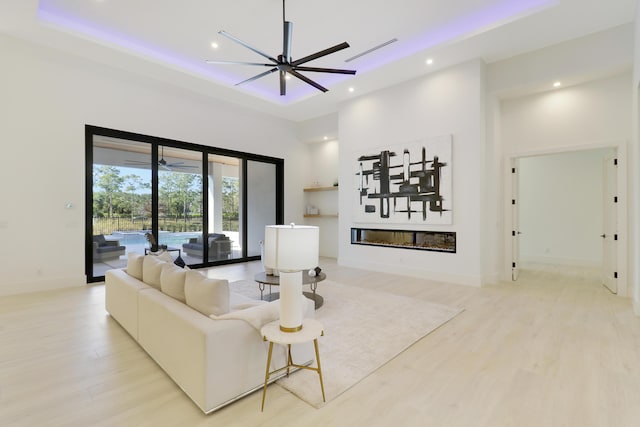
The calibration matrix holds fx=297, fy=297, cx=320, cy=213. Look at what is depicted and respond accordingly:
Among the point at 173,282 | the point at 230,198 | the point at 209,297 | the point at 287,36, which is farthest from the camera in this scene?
the point at 230,198

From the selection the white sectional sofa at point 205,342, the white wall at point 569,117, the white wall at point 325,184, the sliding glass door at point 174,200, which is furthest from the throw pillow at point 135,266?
the white wall at point 569,117

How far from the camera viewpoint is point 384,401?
1988 millimetres

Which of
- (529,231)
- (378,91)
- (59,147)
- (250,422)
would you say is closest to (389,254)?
(378,91)

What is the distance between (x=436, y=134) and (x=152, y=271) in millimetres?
5015

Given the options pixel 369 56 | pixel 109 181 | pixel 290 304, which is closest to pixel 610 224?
pixel 369 56

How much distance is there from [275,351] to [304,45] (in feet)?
15.3

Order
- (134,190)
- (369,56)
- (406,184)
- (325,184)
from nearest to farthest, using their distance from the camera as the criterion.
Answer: (369,56) < (134,190) < (406,184) < (325,184)

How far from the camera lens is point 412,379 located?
7.41ft

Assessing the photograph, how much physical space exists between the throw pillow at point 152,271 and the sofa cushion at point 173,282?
8.9 inches

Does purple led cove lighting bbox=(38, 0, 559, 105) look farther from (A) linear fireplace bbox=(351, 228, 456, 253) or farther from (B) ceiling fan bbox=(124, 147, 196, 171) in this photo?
(A) linear fireplace bbox=(351, 228, 456, 253)

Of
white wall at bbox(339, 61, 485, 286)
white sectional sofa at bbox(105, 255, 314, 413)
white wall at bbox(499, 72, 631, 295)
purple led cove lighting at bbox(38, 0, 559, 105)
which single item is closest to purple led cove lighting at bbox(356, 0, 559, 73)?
purple led cove lighting at bbox(38, 0, 559, 105)

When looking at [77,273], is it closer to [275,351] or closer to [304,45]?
[275,351]

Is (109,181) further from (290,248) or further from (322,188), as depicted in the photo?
(290,248)

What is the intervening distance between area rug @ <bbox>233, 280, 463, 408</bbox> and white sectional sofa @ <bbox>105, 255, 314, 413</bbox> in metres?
0.24
